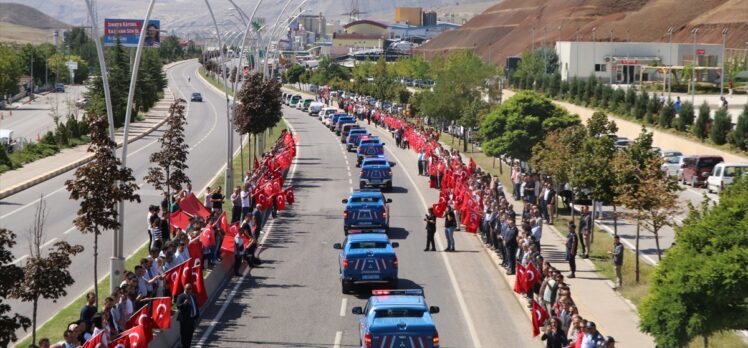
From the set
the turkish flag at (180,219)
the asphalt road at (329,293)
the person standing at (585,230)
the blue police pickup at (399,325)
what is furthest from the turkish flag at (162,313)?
the person standing at (585,230)

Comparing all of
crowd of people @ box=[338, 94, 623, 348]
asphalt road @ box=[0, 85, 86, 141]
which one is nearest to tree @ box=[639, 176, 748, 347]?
crowd of people @ box=[338, 94, 623, 348]

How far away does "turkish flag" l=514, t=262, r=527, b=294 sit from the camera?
26125 mm

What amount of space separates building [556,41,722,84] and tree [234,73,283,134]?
62530 millimetres

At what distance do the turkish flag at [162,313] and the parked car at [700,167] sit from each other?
3558 centimetres

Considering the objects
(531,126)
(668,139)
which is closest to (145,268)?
(531,126)

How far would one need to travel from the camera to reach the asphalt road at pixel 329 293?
2298 cm

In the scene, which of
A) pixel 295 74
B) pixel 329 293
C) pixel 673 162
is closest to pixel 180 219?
pixel 329 293

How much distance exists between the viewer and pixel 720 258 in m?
18.0

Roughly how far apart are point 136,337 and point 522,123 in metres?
32.8

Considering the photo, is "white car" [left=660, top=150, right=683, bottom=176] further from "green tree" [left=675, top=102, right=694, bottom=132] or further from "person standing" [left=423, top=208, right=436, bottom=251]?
"person standing" [left=423, top=208, right=436, bottom=251]

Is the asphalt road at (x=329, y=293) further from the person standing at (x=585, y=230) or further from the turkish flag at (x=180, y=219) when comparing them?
the person standing at (x=585, y=230)

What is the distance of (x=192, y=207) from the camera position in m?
35.2

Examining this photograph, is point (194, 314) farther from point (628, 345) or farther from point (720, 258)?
point (720, 258)

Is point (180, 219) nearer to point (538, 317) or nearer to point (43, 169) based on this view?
point (538, 317)
